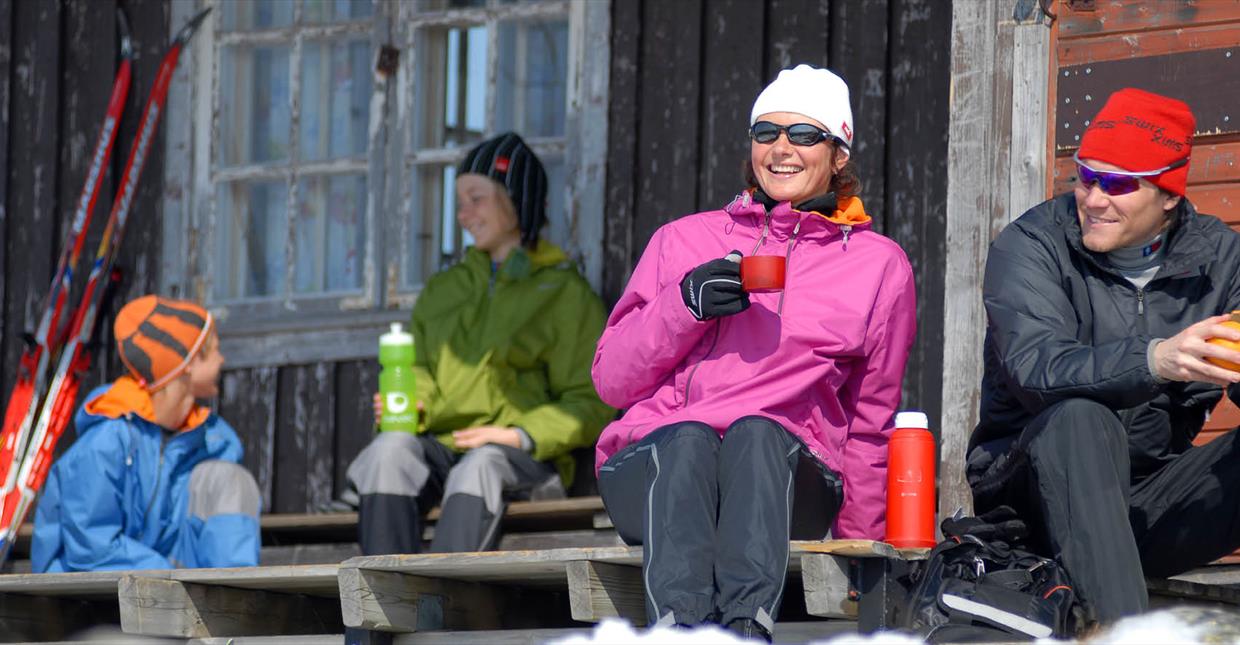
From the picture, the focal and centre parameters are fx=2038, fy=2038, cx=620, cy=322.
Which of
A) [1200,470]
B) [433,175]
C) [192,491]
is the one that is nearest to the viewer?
[1200,470]

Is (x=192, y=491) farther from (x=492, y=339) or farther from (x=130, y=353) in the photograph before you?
(x=492, y=339)

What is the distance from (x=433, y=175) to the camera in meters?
7.09

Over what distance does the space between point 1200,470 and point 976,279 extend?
1140 millimetres

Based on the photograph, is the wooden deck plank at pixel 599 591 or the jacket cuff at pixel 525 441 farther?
the jacket cuff at pixel 525 441

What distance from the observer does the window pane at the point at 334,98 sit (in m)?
7.23

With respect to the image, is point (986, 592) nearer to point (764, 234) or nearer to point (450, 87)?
point (764, 234)

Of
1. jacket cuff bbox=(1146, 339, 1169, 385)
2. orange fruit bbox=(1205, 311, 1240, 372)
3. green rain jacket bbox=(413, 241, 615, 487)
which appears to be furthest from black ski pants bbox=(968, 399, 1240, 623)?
green rain jacket bbox=(413, 241, 615, 487)

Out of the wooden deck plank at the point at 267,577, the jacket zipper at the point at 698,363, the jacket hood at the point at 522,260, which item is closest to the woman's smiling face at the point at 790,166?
the jacket zipper at the point at 698,363

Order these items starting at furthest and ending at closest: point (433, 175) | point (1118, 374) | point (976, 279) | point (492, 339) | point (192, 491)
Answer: point (433, 175) → point (492, 339) → point (192, 491) → point (976, 279) → point (1118, 374)

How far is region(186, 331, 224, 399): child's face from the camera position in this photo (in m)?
6.09

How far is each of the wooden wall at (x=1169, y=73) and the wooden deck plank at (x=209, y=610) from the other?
7.53 feet

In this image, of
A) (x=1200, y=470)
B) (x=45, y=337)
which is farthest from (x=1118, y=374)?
(x=45, y=337)

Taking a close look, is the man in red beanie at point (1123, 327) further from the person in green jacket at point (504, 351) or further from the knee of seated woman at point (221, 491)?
the knee of seated woman at point (221, 491)

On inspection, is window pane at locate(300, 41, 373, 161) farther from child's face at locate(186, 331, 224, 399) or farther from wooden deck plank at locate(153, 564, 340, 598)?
wooden deck plank at locate(153, 564, 340, 598)
